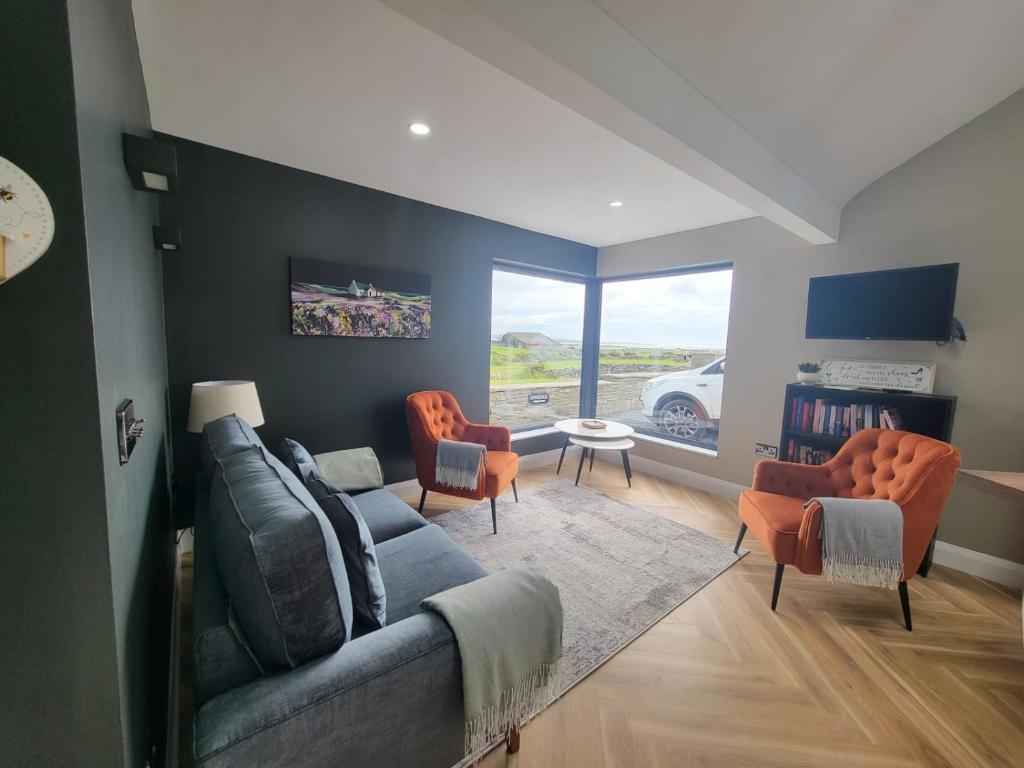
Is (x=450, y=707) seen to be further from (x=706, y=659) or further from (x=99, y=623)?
(x=706, y=659)

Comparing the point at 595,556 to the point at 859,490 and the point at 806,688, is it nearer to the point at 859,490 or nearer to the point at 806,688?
the point at 806,688

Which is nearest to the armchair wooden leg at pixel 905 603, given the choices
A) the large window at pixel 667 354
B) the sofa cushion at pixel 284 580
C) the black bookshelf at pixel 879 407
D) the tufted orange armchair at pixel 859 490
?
the tufted orange armchair at pixel 859 490

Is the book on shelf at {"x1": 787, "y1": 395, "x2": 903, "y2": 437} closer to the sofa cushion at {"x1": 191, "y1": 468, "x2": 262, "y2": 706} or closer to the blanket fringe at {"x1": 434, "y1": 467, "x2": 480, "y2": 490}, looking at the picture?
the blanket fringe at {"x1": 434, "y1": 467, "x2": 480, "y2": 490}

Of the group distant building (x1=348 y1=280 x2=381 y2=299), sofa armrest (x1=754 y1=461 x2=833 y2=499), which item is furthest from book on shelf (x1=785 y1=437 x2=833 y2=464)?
distant building (x1=348 y1=280 x2=381 y2=299)

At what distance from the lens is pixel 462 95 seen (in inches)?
72.6

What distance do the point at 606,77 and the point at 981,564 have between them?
11.5 feet

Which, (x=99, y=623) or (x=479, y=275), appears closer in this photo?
(x=99, y=623)

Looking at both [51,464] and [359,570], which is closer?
[51,464]

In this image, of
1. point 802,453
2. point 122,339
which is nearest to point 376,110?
point 122,339

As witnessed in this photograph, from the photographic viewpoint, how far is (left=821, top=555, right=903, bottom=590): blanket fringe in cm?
191

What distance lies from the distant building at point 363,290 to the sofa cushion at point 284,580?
7.37 ft

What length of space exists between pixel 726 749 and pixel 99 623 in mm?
1853

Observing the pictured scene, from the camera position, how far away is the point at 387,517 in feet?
6.81

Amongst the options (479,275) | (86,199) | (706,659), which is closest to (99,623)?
(86,199)
